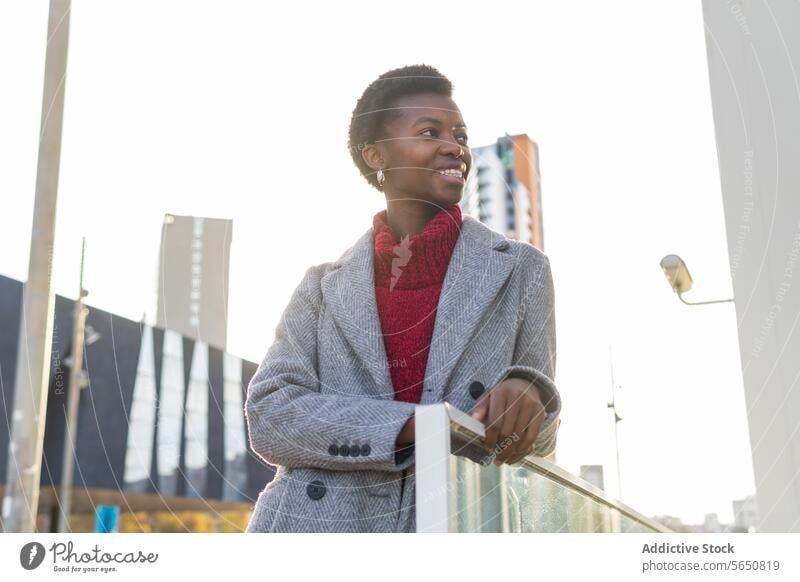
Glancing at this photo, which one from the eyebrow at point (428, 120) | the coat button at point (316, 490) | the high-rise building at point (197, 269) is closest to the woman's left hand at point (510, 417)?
the coat button at point (316, 490)

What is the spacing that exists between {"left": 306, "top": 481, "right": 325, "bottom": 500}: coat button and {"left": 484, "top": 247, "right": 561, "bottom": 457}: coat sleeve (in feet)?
0.54

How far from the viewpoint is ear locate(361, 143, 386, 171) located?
0.91 meters

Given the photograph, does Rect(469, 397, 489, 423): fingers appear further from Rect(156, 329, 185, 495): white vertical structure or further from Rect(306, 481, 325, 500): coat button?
Rect(156, 329, 185, 495): white vertical structure

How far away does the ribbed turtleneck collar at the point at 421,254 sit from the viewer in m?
0.85

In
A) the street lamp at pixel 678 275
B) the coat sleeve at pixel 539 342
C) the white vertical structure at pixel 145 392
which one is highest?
the street lamp at pixel 678 275

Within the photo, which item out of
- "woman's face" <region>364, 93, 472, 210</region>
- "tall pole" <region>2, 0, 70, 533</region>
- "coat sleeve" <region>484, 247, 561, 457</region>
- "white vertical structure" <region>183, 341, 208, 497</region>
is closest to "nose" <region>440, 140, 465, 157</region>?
"woman's face" <region>364, 93, 472, 210</region>

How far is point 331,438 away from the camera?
760 mm

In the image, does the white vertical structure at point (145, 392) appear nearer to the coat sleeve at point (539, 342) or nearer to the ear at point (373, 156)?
the ear at point (373, 156)

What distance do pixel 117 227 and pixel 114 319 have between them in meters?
0.14
